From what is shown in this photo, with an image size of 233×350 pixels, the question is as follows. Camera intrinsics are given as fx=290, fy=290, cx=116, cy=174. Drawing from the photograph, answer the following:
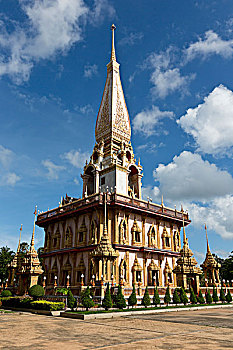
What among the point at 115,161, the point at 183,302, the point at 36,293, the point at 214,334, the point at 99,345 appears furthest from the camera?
the point at 115,161

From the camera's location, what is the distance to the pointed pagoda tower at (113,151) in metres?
40.6

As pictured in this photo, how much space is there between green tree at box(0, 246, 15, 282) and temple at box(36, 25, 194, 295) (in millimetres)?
17345

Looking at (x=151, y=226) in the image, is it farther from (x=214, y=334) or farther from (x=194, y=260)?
(x=214, y=334)

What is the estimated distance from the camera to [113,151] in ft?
143

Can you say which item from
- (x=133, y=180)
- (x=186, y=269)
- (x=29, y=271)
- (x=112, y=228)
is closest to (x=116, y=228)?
(x=112, y=228)

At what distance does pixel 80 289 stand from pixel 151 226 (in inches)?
588

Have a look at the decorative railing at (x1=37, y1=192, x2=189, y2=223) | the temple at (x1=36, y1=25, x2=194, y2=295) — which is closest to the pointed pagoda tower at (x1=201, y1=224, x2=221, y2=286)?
the temple at (x1=36, y1=25, x2=194, y2=295)

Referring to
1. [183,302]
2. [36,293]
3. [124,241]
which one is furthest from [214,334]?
[124,241]

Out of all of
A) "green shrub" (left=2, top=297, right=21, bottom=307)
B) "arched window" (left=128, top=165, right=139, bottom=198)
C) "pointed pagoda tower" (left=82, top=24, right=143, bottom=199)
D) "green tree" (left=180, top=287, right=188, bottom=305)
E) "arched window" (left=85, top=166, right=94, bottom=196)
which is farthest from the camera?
"arched window" (left=85, top=166, right=94, bottom=196)

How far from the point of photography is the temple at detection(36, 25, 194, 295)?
32.8 meters

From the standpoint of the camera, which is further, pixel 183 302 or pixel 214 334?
pixel 183 302

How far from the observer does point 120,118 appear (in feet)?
158

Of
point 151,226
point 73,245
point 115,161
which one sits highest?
point 115,161

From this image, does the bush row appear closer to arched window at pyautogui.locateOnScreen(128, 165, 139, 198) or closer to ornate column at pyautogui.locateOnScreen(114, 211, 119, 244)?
ornate column at pyautogui.locateOnScreen(114, 211, 119, 244)
